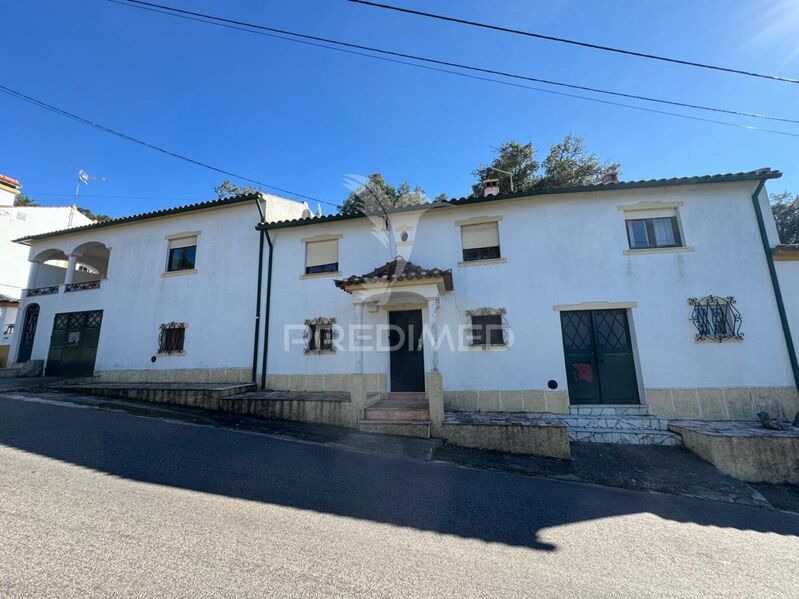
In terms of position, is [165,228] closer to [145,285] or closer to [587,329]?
[145,285]

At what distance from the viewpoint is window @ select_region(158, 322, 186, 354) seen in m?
10.5

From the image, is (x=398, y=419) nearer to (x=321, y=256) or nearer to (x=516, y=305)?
(x=516, y=305)

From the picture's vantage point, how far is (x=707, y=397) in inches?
287

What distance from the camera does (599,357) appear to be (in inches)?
312

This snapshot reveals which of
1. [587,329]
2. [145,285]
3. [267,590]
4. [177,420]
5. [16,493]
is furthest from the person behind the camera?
[145,285]

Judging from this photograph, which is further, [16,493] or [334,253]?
[334,253]

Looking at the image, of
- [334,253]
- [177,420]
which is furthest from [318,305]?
[177,420]

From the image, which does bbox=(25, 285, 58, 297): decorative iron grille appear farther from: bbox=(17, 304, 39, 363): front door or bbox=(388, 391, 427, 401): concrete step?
bbox=(388, 391, 427, 401): concrete step

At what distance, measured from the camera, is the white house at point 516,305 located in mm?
7453

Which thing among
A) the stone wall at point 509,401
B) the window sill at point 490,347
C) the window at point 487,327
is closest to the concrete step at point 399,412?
the stone wall at point 509,401

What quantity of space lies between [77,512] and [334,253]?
7.50 m

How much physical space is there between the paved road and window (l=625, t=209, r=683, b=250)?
5.62m

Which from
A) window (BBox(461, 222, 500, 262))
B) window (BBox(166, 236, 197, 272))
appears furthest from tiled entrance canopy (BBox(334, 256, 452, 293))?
window (BBox(166, 236, 197, 272))

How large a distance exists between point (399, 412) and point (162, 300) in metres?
8.84
